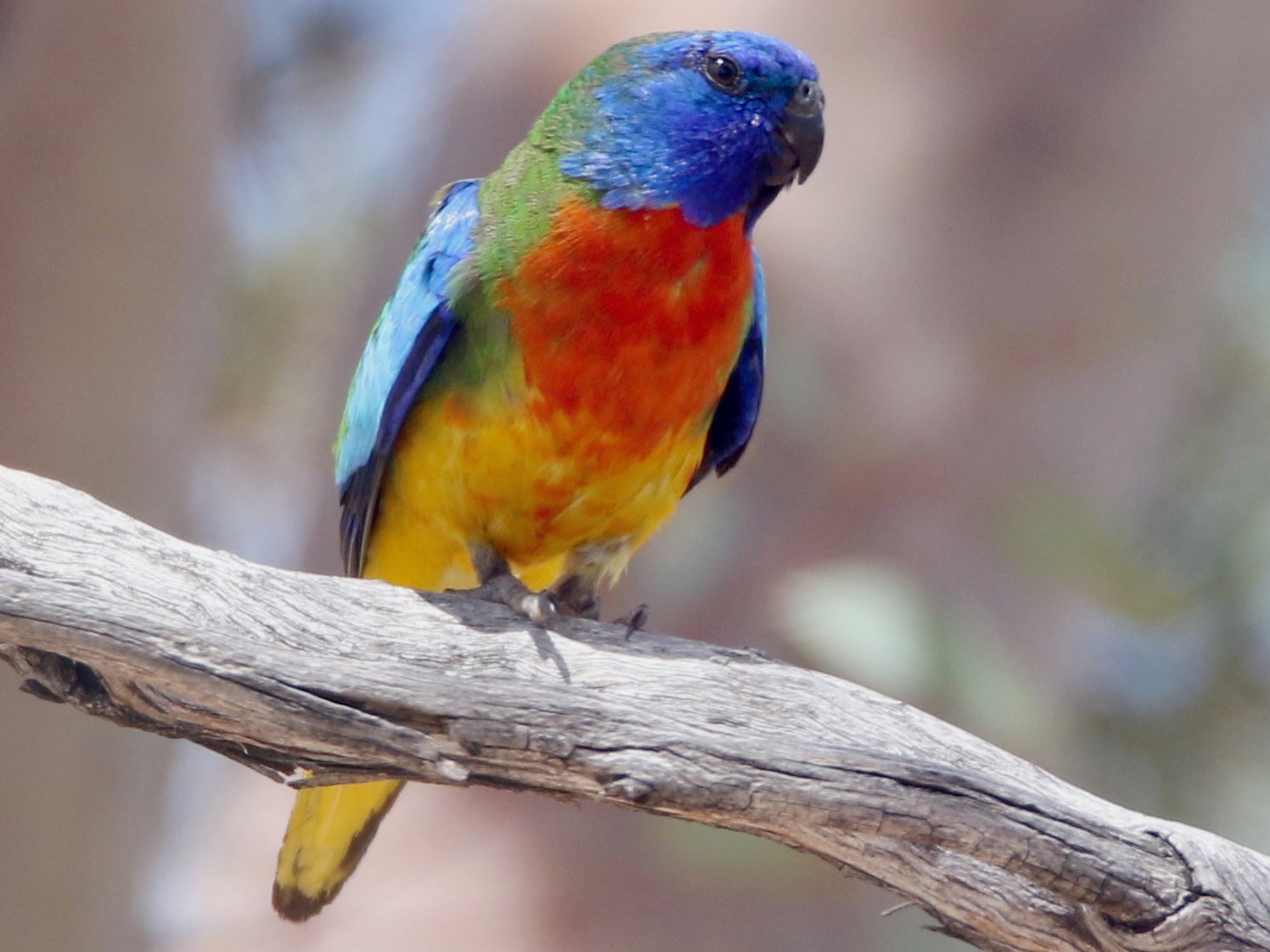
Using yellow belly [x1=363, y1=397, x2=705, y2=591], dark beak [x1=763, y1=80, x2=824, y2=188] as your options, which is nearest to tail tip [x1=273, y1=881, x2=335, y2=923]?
yellow belly [x1=363, y1=397, x2=705, y2=591]

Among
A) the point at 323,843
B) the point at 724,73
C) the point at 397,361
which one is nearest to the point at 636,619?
the point at 397,361

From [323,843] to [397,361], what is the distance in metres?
1.28

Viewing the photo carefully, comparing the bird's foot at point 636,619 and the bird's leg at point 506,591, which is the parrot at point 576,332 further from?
the bird's foot at point 636,619

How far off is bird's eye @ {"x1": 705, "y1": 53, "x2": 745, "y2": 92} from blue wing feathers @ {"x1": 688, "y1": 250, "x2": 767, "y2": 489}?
497mm

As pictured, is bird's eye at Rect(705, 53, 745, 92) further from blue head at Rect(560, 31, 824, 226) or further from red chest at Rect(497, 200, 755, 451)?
red chest at Rect(497, 200, 755, 451)

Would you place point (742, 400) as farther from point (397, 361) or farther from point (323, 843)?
point (323, 843)

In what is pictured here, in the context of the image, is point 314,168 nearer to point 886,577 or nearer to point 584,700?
point 886,577

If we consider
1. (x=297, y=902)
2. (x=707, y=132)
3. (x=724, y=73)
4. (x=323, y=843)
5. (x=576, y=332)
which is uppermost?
(x=724, y=73)

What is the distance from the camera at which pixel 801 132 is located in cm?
381

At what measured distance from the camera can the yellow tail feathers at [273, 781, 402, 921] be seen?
3.93m

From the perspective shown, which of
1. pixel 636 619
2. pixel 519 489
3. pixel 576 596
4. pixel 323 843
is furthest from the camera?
pixel 576 596

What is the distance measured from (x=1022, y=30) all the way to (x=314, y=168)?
15.2 feet

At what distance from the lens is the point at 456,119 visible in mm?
7703

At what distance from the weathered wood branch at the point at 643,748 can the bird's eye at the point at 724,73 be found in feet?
5.39
